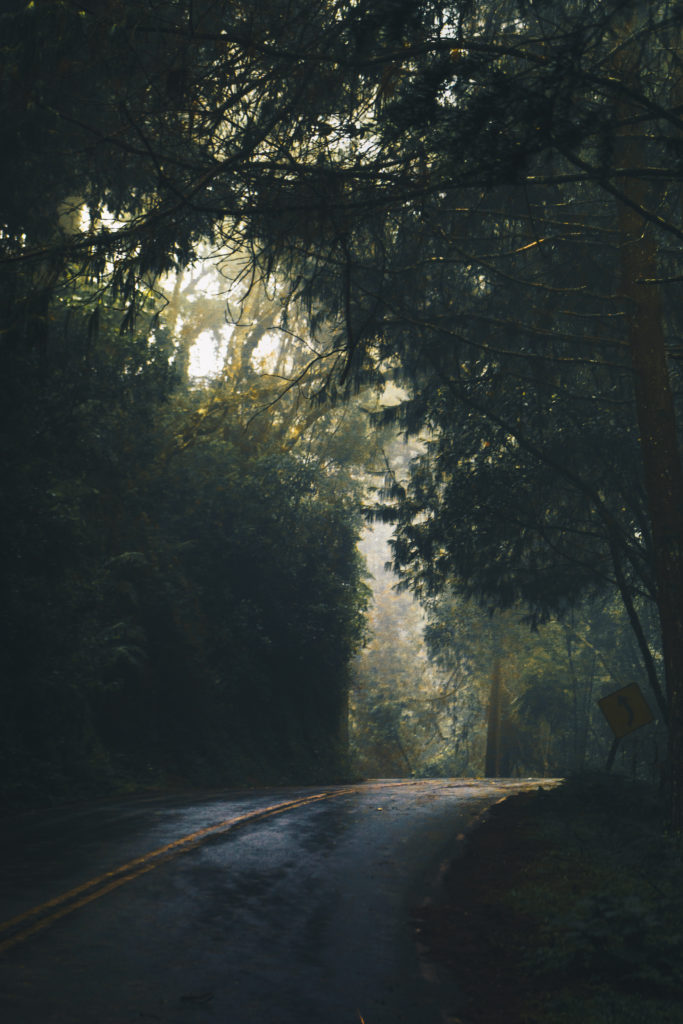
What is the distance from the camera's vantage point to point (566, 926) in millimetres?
7453

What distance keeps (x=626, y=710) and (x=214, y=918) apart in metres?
9.05

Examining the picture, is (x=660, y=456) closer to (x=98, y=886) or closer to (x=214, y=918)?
(x=214, y=918)

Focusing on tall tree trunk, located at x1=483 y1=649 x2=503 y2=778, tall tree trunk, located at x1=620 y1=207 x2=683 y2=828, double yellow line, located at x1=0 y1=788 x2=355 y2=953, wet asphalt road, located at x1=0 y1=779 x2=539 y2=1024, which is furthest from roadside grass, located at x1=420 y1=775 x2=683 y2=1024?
tall tree trunk, located at x1=483 y1=649 x2=503 y2=778

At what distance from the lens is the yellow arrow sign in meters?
14.5

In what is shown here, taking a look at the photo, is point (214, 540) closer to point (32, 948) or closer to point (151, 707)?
point (151, 707)

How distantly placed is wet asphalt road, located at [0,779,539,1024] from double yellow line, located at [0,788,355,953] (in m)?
0.02

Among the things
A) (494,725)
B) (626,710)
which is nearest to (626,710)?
(626,710)

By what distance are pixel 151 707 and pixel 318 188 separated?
1606 cm

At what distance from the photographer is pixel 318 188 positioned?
8.84m

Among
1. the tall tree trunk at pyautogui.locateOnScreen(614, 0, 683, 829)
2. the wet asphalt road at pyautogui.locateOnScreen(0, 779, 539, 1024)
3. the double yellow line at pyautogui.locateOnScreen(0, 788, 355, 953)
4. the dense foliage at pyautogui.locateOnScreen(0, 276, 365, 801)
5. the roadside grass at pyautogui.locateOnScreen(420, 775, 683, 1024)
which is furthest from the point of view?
the dense foliage at pyautogui.locateOnScreen(0, 276, 365, 801)

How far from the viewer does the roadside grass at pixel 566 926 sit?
19.3 feet

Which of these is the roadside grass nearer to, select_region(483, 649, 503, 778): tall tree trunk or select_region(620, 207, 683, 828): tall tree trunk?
select_region(620, 207, 683, 828): tall tree trunk

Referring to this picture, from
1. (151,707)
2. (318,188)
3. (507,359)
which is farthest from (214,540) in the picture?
(318,188)

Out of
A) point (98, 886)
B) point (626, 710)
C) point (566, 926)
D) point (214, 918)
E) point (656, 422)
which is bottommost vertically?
point (566, 926)
